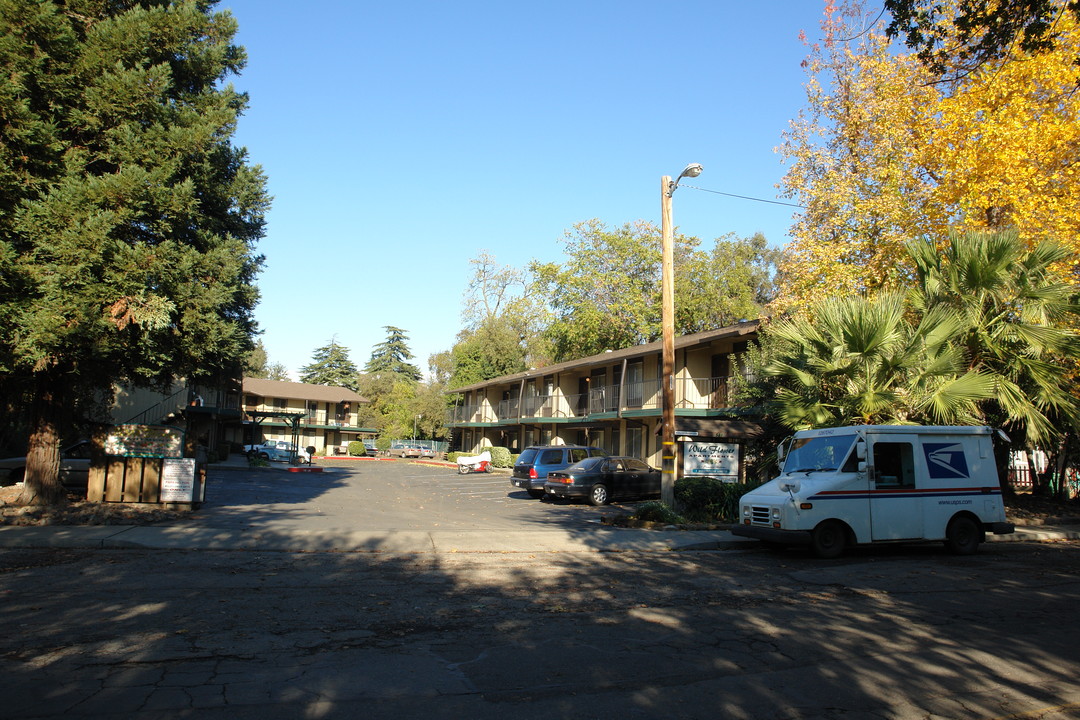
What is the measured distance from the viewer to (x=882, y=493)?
12.2 m

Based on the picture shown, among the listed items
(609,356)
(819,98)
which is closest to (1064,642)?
(819,98)

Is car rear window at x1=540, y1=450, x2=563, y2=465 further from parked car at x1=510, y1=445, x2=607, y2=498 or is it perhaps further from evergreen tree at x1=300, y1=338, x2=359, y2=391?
evergreen tree at x1=300, y1=338, x2=359, y2=391

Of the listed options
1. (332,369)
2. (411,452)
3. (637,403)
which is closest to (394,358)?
(332,369)

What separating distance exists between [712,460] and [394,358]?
83.4 m

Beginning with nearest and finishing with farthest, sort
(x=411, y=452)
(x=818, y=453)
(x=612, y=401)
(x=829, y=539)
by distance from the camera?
1. (x=829, y=539)
2. (x=818, y=453)
3. (x=612, y=401)
4. (x=411, y=452)

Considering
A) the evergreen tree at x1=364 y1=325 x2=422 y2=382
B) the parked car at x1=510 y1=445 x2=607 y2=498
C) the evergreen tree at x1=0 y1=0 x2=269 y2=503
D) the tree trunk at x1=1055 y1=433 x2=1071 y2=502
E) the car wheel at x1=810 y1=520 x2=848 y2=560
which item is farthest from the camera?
the evergreen tree at x1=364 y1=325 x2=422 y2=382

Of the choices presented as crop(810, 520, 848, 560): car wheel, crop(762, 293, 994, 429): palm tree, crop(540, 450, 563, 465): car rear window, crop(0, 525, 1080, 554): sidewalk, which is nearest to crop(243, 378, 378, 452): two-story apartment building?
crop(540, 450, 563, 465): car rear window

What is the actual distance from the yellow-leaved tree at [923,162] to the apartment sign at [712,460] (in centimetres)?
544

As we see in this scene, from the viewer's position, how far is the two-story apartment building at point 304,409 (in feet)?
208

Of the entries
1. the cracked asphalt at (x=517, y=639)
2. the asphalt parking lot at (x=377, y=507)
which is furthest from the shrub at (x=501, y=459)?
the cracked asphalt at (x=517, y=639)

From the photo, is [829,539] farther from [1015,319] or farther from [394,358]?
[394,358]

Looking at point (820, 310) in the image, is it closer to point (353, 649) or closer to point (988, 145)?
point (988, 145)

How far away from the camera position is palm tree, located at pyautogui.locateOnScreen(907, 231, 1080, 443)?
15.1 meters

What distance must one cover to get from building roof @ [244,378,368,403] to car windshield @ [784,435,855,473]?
56109mm
